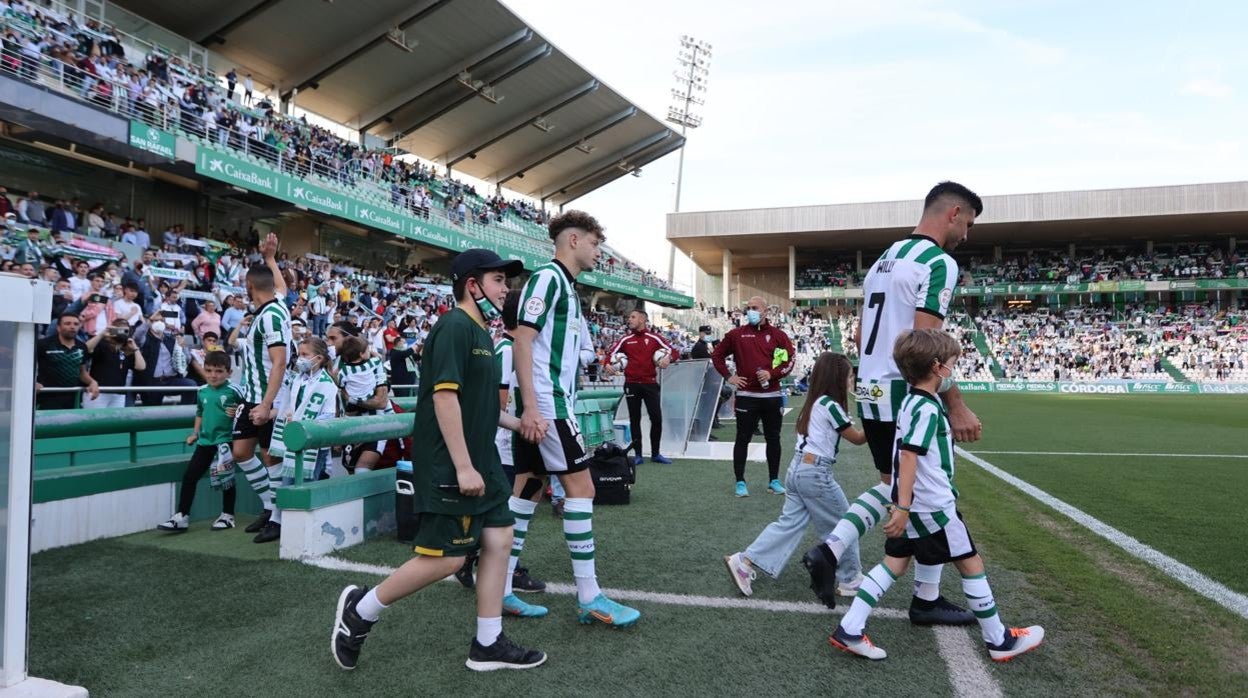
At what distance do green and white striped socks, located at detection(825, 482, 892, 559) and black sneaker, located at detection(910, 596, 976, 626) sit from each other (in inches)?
15.7

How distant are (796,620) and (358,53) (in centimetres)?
2857

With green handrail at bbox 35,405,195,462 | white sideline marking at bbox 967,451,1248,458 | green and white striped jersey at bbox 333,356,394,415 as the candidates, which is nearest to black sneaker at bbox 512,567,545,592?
green and white striped jersey at bbox 333,356,394,415

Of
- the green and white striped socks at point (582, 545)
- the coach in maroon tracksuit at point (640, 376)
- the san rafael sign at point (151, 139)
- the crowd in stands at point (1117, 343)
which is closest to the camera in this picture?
the green and white striped socks at point (582, 545)

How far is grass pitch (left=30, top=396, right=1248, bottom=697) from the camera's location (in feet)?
9.16

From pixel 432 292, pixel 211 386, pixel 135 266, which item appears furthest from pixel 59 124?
pixel 211 386

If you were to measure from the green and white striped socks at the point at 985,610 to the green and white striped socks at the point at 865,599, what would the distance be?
0.31 meters

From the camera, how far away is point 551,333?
12.0 feet

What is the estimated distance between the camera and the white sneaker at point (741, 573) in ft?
12.7

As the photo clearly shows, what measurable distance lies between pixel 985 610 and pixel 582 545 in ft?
5.70

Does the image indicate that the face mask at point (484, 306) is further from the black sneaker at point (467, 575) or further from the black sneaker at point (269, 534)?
the black sneaker at point (269, 534)

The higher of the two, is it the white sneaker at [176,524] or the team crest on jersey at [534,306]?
the team crest on jersey at [534,306]

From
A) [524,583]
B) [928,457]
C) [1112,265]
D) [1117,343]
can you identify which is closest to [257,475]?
[524,583]

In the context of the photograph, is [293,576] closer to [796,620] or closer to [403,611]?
[403,611]

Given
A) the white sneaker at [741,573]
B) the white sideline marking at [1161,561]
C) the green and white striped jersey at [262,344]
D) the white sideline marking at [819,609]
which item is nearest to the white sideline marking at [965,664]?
the white sideline marking at [819,609]
